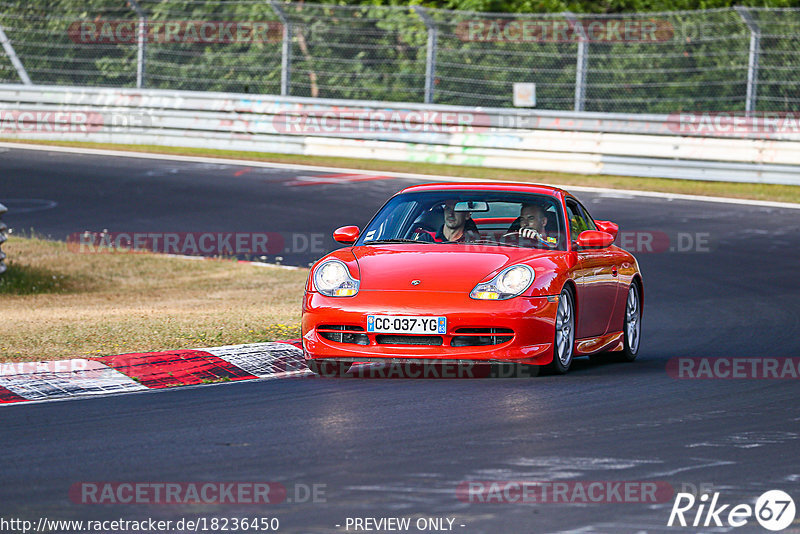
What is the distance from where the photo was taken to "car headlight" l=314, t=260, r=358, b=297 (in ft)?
28.3

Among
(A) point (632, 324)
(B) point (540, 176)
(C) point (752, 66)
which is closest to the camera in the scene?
(A) point (632, 324)

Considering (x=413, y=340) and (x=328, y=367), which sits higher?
(x=413, y=340)

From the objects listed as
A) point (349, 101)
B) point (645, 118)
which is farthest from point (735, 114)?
point (349, 101)

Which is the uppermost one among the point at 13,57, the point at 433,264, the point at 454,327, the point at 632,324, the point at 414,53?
the point at 414,53

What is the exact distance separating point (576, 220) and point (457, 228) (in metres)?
1.03

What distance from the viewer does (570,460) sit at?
20.1 ft

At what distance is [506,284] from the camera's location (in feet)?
28.0

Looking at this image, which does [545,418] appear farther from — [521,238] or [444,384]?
[521,238]

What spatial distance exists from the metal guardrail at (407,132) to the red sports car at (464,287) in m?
13.0

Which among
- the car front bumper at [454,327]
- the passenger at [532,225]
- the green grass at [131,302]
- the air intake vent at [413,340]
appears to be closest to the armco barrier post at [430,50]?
the green grass at [131,302]

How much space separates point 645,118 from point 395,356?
50.1 ft

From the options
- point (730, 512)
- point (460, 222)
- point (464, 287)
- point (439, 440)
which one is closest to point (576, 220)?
point (460, 222)

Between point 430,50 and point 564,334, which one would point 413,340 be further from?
point 430,50

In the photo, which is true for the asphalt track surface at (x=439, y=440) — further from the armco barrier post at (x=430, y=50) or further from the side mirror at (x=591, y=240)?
the armco barrier post at (x=430, y=50)
